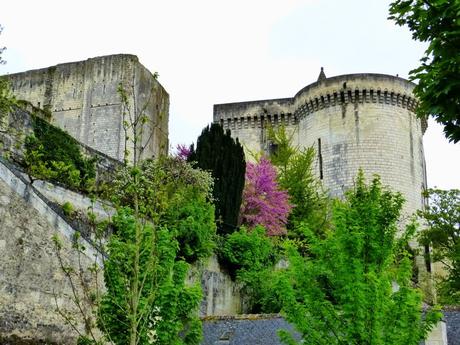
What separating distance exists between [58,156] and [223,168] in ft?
25.4

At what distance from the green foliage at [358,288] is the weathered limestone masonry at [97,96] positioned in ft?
71.8

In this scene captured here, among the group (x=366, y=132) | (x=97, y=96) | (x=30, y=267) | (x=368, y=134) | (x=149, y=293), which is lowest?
(x=149, y=293)

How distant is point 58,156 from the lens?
54.4 ft

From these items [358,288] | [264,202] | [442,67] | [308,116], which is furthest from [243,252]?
[308,116]

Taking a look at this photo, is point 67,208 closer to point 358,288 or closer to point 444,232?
point 358,288

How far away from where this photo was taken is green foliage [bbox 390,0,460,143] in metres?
6.42

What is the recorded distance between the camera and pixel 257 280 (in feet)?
63.9

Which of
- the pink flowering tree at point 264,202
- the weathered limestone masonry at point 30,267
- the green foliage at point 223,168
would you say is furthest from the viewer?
the pink flowering tree at point 264,202

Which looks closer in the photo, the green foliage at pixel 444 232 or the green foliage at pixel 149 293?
the green foliage at pixel 149 293

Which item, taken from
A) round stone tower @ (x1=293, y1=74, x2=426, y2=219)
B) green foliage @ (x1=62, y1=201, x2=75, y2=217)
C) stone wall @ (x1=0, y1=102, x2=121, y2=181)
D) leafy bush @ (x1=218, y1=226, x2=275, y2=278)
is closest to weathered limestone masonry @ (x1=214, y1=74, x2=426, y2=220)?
round stone tower @ (x1=293, y1=74, x2=426, y2=219)

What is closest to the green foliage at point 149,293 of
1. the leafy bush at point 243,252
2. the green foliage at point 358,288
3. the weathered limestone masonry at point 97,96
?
the green foliage at point 358,288

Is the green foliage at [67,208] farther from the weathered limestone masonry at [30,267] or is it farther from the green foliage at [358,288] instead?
the green foliage at [358,288]

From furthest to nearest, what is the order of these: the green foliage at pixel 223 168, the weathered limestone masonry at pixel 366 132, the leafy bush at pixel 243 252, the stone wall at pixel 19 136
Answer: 1. the weathered limestone masonry at pixel 366 132
2. the green foliage at pixel 223 168
3. the leafy bush at pixel 243 252
4. the stone wall at pixel 19 136

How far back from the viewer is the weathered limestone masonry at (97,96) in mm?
31688
